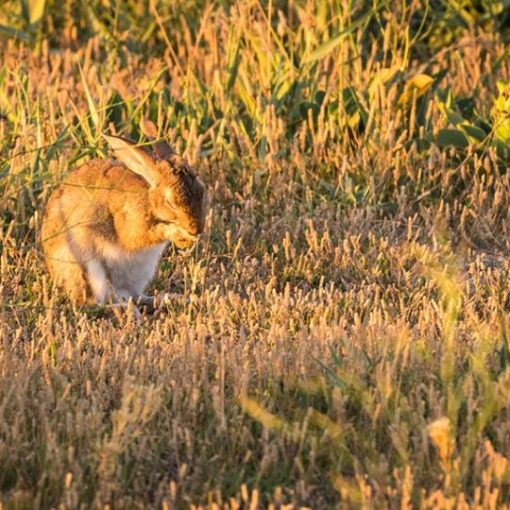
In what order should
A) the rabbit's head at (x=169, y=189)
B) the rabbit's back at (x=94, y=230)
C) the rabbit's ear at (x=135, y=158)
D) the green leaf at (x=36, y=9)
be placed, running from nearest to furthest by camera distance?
→ the rabbit's head at (x=169, y=189), the rabbit's ear at (x=135, y=158), the rabbit's back at (x=94, y=230), the green leaf at (x=36, y=9)

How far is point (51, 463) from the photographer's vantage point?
152 inches

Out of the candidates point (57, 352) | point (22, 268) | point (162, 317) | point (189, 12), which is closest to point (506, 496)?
point (57, 352)

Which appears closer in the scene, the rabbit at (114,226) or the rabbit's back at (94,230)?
the rabbit at (114,226)

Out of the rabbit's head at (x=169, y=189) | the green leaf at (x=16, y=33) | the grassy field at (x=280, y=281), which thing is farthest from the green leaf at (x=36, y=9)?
the rabbit's head at (x=169, y=189)

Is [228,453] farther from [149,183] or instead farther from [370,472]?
[149,183]

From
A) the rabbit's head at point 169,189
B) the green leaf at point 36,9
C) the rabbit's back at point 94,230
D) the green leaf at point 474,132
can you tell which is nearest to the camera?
the rabbit's head at point 169,189

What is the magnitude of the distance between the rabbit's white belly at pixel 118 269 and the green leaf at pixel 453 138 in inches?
81.9

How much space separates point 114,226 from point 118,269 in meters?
0.21

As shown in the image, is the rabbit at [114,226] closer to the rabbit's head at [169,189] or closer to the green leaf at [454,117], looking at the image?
the rabbit's head at [169,189]

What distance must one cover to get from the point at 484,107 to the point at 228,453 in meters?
4.37

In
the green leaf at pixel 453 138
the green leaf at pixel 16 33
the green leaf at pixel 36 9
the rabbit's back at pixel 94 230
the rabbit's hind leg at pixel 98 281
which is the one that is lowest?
the rabbit's hind leg at pixel 98 281

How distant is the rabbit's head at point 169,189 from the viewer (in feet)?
18.6

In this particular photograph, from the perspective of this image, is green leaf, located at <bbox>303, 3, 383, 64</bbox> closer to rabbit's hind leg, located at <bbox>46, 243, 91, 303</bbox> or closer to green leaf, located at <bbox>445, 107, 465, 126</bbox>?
green leaf, located at <bbox>445, 107, 465, 126</bbox>

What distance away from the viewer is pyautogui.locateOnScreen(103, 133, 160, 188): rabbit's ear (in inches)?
228
